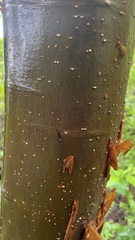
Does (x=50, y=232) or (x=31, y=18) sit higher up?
(x=31, y=18)

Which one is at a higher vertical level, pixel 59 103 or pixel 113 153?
pixel 59 103

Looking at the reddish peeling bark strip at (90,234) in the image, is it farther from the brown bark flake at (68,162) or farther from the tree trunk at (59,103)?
the brown bark flake at (68,162)

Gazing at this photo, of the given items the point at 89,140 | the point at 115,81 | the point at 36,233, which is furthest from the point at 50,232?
the point at 115,81

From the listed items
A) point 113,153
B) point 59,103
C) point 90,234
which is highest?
point 59,103

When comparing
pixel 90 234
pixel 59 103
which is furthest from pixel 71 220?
pixel 59 103

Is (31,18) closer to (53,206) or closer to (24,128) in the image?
(24,128)

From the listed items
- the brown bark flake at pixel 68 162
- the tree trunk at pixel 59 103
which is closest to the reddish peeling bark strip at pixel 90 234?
the tree trunk at pixel 59 103

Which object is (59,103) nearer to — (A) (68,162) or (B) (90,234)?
(A) (68,162)

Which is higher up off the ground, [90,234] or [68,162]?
[68,162]
